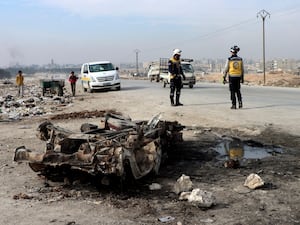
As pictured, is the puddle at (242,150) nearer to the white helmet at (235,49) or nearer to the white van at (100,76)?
the white helmet at (235,49)

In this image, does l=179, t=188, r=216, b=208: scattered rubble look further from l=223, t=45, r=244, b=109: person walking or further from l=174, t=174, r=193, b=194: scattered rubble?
l=223, t=45, r=244, b=109: person walking

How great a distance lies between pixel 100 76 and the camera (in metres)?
29.8

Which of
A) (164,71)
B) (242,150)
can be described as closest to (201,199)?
(242,150)

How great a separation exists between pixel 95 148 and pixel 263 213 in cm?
243

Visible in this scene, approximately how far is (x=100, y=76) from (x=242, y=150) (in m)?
22.0

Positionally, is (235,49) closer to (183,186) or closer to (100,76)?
(183,186)

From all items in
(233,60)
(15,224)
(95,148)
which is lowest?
(15,224)

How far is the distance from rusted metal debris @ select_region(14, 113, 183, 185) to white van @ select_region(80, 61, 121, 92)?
888 inches

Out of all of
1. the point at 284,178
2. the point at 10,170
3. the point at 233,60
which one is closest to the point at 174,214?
the point at 284,178

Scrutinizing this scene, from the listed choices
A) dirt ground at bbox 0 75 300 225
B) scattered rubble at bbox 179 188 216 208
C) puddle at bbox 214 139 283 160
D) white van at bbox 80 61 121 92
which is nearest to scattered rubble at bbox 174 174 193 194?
dirt ground at bbox 0 75 300 225

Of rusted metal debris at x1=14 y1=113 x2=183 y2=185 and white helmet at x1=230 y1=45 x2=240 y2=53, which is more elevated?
white helmet at x1=230 y1=45 x2=240 y2=53

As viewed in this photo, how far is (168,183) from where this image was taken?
6332 millimetres

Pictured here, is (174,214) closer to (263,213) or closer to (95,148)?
(263,213)

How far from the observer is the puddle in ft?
26.7
